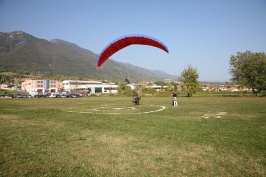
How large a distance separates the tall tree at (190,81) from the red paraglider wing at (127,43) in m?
37.1

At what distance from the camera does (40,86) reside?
115 m

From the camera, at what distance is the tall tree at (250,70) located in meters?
49.6

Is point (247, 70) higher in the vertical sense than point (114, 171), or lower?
higher

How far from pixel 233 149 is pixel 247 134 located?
8.01 ft

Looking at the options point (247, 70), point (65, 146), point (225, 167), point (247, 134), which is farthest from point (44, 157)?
point (247, 70)

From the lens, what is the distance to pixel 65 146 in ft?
21.4

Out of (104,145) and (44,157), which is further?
(104,145)

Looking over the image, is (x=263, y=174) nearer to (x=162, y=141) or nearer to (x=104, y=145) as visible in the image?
(x=162, y=141)

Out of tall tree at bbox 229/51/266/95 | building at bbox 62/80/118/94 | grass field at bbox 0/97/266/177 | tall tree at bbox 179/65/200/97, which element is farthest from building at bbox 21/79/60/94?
grass field at bbox 0/97/266/177

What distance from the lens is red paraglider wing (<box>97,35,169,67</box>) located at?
52.0ft

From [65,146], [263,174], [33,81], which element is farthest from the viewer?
[33,81]

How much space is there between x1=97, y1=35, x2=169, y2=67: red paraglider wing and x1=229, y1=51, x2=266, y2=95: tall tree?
44.0m

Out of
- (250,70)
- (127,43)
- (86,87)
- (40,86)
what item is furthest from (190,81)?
(40,86)

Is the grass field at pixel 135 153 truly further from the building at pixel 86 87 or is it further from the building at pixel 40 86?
the building at pixel 40 86
